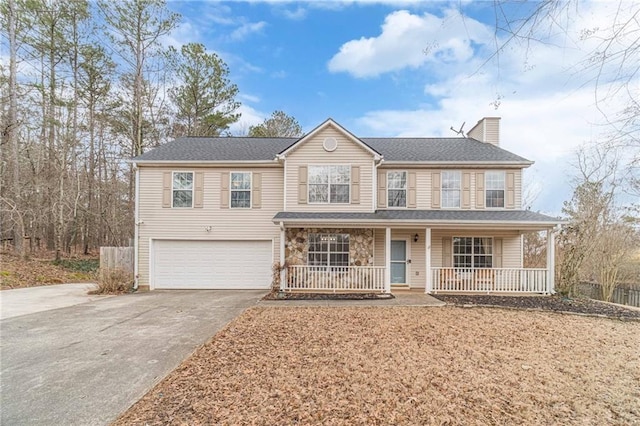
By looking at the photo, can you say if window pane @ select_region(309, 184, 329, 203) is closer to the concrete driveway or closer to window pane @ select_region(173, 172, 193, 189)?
the concrete driveway

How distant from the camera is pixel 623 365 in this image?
475 cm

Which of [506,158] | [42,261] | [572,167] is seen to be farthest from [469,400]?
[42,261]

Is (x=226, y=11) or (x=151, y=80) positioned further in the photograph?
(x=151, y=80)

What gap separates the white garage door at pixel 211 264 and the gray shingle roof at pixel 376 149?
136 inches

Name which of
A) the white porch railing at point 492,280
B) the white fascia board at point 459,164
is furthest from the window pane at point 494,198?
the white porch railing at point 492,280

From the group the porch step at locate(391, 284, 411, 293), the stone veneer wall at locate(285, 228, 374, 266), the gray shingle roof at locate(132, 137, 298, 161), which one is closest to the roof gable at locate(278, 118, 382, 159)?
the gray shingle roof at locate(132, 137, 298, 161)

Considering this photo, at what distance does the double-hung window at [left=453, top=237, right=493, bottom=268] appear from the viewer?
1188cm

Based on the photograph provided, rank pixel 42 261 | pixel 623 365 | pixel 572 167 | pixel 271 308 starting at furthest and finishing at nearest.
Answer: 1. pixel 42 261
2. pixel 572 167
3. pixel 271 308
4. pixel 623 365

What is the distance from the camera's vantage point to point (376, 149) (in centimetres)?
1322

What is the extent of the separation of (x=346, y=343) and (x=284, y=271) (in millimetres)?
5532

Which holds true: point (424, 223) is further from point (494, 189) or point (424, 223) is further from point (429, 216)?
point (494, 189)

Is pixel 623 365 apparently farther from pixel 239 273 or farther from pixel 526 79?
pixel 239 273

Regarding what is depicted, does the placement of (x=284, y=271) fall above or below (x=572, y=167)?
below

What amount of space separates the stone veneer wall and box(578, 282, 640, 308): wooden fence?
9658 millimetres
